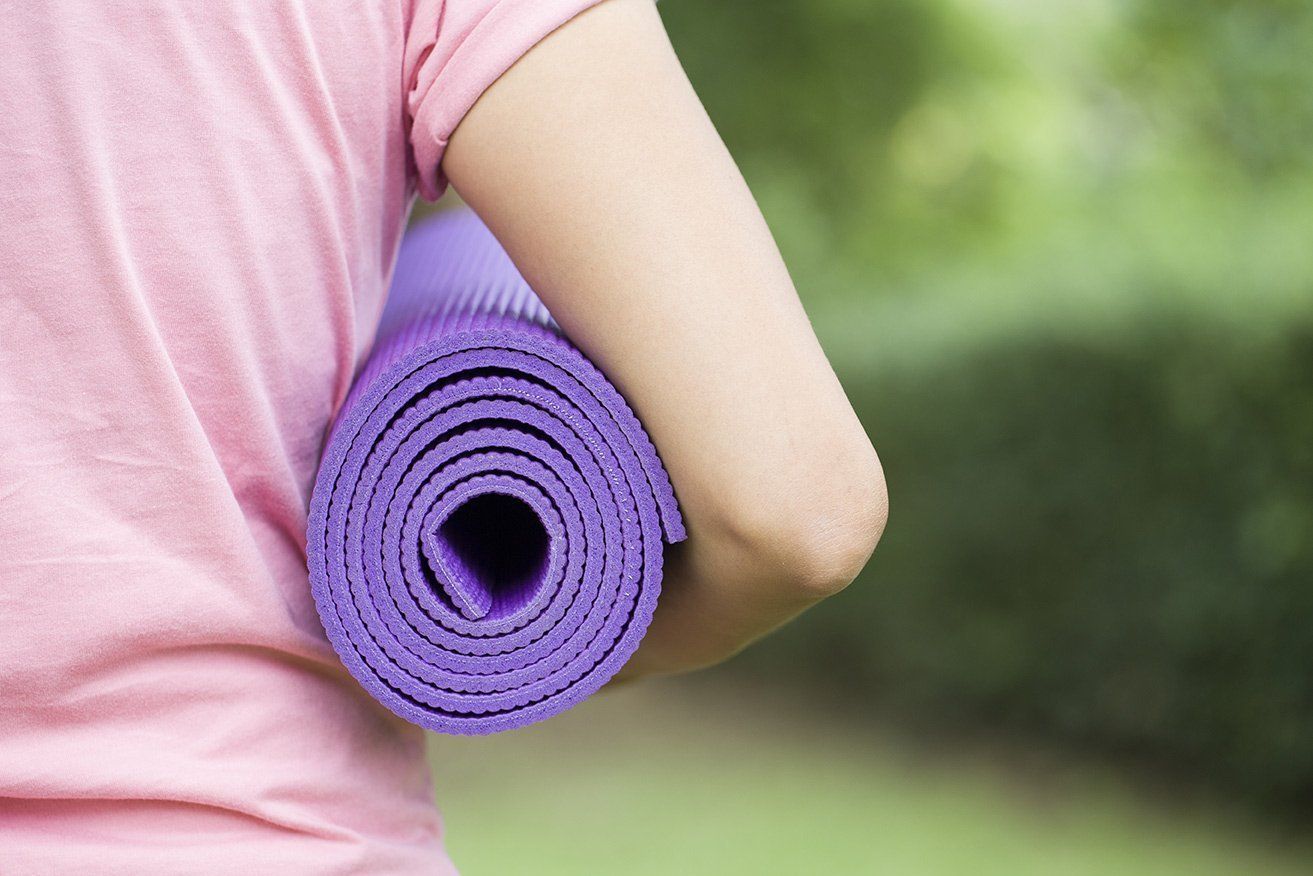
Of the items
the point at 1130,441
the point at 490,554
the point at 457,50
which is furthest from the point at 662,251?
the point at 1130,441

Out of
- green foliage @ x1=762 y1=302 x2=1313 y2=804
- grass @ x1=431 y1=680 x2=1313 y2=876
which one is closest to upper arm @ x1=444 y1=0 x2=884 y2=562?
grass @ x1=431 y1=680 x2=1313 y2=876

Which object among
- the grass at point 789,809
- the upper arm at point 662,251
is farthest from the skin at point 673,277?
the grass at point 789,809

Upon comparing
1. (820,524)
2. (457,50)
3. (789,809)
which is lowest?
(820,524)

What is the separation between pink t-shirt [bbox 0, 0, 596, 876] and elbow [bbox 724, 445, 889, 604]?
16.4 inches

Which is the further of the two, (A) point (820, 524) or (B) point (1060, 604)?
(B) point (1060, 604)

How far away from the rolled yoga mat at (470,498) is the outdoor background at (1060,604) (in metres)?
3.88

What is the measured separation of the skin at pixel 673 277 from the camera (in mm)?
1067

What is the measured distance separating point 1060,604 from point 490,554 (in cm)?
430

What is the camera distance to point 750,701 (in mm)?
6406

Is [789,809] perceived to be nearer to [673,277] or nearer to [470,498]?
[470,498]

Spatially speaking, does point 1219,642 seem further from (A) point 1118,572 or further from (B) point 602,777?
(B) point 602,777

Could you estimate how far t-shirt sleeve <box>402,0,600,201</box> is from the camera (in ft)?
3.45

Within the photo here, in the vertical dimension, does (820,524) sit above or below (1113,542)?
below

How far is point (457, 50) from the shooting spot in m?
1.08
